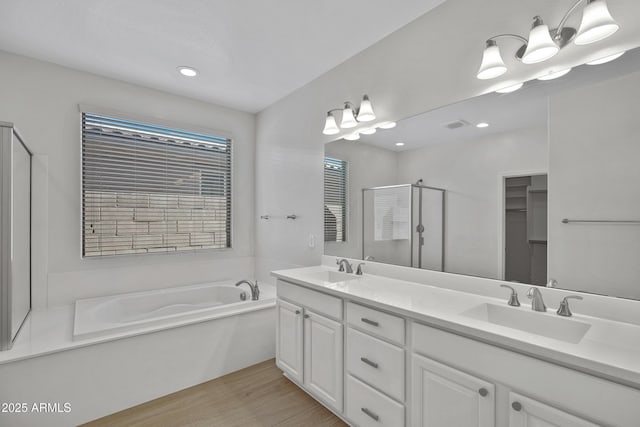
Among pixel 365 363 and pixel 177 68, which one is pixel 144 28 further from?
pixel 365 363

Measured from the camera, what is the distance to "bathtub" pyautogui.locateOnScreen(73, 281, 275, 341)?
2113 mm

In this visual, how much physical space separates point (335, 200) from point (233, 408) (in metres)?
1.68

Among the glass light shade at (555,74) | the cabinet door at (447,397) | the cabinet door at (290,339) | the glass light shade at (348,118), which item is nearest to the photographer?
the cabinet door at (447,397)

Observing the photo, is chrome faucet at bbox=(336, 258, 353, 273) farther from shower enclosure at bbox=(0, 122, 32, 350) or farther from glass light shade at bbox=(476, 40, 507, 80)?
shower enclosure at bbox=(0, 122, 32, 350)

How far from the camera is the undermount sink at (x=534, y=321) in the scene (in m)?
1.18

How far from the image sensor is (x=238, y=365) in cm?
251

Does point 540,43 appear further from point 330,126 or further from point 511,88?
point 330,126

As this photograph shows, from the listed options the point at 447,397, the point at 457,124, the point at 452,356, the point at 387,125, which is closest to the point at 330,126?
the point at 387,125

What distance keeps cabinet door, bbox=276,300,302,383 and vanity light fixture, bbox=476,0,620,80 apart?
1802 millimetres

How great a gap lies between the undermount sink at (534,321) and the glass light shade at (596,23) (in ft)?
3.67

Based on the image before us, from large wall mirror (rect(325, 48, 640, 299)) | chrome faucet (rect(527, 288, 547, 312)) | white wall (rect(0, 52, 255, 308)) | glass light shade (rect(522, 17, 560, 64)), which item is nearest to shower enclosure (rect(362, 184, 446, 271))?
large wall mirror (rect(325, 48, 640, 299))

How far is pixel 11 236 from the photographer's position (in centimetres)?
180

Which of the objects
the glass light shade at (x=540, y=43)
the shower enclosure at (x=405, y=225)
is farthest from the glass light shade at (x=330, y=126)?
the glass light shade at (x=540, y=43)

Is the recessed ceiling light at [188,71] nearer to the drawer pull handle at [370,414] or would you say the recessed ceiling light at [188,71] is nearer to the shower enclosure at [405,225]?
the shower enclosure at [405,225]
